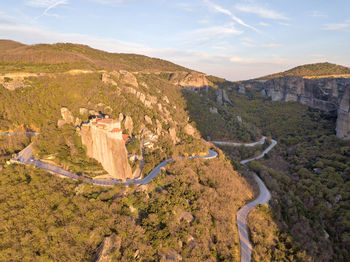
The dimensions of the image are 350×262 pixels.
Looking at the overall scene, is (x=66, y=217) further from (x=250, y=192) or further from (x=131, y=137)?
(x=250, y=192)

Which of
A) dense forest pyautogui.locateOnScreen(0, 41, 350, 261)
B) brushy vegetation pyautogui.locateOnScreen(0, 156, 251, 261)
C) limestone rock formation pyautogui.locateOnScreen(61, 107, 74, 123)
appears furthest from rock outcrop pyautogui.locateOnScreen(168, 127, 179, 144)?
limestone rock formation pyautogui.locateOnScreen(61, 107, 74, 123)

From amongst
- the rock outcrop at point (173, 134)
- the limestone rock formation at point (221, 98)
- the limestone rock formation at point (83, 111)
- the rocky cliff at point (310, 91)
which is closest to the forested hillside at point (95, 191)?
the rock outcrop at point (173, 134)

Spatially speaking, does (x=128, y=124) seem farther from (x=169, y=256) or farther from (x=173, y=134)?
(x=169, y=256)

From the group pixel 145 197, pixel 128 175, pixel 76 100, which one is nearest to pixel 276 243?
pixel 145 197

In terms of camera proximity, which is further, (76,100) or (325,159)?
(325,159)

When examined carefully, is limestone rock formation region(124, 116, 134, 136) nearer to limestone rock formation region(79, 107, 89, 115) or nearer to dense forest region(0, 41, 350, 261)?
dense forest region(0, 41, 350, 261)

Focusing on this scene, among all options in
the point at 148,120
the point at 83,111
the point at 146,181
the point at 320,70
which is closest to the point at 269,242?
the point at 146,181
